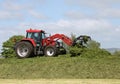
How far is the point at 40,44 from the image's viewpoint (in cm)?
2928

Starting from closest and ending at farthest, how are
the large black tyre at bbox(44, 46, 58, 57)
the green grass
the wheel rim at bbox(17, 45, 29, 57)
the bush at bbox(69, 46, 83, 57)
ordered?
the green grass
the bush at bbox(69, 46, 83, 57)
the large black tyre at bbox(44, 46, 58, 57)
the wheel rim at bbox(17, 45, 29, 57)

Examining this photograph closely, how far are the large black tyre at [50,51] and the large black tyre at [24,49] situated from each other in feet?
4.18

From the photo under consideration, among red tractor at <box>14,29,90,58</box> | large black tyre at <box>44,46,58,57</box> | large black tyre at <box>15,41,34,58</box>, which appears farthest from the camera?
large black tyre at <box>15,41,34,58</box>

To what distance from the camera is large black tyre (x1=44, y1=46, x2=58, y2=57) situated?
1104 inches

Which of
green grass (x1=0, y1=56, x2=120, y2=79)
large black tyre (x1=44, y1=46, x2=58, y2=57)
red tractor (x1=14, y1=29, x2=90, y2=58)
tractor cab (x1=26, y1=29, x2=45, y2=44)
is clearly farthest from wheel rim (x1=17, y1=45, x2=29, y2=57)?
green grass (x1=0, y1=56, x2=120, y2=79)

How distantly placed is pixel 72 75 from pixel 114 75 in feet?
7.51

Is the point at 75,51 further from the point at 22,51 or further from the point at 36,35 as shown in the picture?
the point at 22,51

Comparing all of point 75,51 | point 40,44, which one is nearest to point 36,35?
point 40,44

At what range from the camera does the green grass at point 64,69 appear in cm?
2144

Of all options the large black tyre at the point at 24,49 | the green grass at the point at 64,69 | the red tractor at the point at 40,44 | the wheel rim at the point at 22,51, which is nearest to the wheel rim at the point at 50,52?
the red tractor at the point at 40,44

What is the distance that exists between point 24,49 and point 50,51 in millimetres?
2349

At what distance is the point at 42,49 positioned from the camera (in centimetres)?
2914

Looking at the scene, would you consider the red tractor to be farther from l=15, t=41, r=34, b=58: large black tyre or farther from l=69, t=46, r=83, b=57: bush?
l=69, t=46, r=83, b=57: bush

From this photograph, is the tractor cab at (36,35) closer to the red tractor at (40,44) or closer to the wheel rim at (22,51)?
the red tractor at (40,44)
